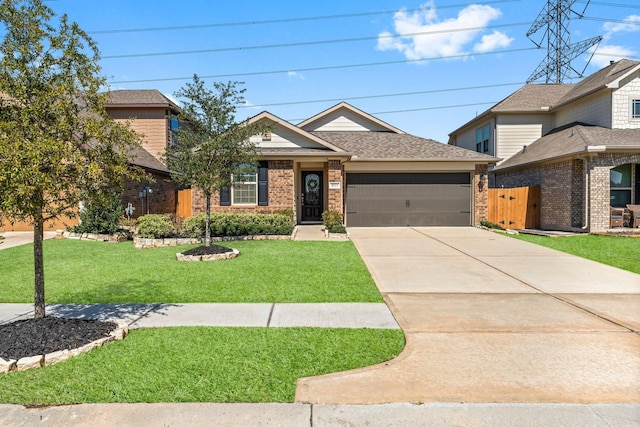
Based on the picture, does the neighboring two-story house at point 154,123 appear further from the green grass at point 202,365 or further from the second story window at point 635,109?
the second story window at point 635,109

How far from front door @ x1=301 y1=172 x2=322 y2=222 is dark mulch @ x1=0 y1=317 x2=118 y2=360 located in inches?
585

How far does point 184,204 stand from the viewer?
65.1ft

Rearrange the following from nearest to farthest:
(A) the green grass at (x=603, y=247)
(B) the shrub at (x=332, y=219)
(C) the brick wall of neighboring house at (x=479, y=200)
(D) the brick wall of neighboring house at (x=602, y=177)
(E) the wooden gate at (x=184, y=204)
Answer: (A) the green grass at (x=603, y=247)
(D) the brick wall of neighboring house at (x=602, y=177)
(B) the shrub at (x=332, y=219)
(C) the brick wall of neighboring house at (x=479, y=200)
(E) the wooden gate at (x=184, y=204)

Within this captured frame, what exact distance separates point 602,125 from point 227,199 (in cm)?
1628

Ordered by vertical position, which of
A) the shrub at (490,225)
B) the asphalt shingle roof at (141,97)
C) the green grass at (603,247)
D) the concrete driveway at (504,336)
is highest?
the asphalt shingle roof at (141,97)

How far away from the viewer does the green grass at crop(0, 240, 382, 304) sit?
21.0ft

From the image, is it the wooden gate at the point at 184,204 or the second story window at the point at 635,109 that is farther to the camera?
the wooden gate at the point at 184,204

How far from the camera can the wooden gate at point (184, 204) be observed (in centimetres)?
1923

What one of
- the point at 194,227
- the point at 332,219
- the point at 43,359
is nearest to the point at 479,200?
the point at 332,219

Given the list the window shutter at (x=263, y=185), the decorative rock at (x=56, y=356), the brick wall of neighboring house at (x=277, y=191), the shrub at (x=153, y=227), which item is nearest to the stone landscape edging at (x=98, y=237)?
the shrub at (x=153, y=227)

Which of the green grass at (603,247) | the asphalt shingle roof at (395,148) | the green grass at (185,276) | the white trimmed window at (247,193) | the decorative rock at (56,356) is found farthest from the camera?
the asphalt shingle roof at (395,148)

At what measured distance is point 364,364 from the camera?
12.6 feet

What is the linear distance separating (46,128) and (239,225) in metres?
9.98

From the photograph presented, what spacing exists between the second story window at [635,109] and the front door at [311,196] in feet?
44.1
